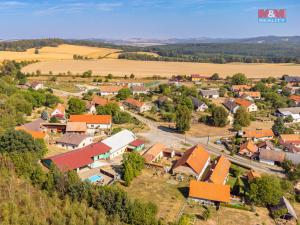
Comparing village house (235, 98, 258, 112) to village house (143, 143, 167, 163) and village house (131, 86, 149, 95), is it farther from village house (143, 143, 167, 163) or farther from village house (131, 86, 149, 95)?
village house (143, 143, 167, 163)

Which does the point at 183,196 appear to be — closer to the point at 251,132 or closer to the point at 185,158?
the point at 185,158

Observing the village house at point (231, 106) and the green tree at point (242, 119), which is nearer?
the green tree at point (242, 119)

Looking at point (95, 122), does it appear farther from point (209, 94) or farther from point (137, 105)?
point (209, 94)

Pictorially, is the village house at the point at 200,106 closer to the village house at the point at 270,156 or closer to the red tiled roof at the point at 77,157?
the village house at the point at 270,156

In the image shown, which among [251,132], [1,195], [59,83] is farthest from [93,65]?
[1,195]

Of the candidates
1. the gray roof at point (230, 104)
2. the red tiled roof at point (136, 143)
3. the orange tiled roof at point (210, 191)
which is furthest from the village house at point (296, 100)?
the orange tiled roof at point (210, 191)

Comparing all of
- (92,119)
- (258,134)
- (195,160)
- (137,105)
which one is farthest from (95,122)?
(258,134)
